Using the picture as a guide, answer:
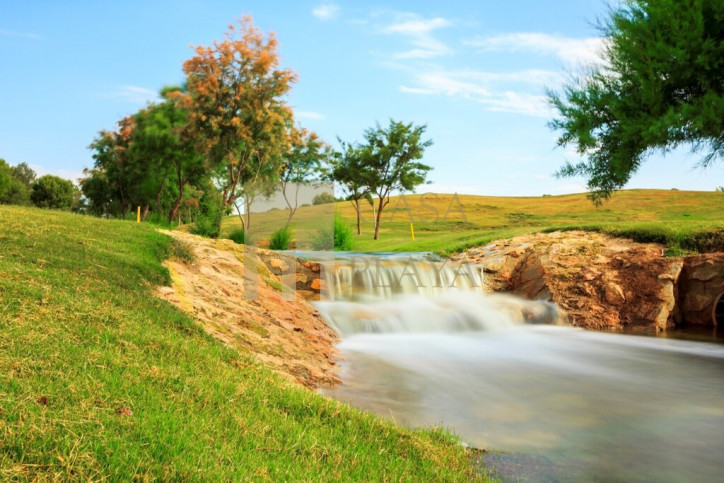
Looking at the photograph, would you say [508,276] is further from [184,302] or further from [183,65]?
[183,65]

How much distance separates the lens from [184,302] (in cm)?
757

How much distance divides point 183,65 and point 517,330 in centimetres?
2694

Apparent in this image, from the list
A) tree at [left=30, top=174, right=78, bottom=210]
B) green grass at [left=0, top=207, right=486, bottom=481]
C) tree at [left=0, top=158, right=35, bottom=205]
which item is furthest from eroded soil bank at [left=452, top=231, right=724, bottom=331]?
tree at [left=0, top=158, right=35, bottom=205]

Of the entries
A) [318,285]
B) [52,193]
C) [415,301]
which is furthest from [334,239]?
[52,193]

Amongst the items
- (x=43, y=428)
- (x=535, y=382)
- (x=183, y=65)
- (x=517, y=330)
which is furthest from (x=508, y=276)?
(x=183, y=65)

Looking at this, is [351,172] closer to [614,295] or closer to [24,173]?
[614,295]

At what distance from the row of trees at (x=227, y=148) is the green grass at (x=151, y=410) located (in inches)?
663

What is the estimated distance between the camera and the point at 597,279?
14945 millimetres

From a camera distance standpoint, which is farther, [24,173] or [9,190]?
[24,173]

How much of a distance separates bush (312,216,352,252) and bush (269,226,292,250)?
9.31 ft

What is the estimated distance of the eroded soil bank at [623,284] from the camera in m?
14.1

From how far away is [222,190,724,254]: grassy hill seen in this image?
1017 inches

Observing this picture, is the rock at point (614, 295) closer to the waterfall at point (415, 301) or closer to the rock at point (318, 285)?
the waterfall at point (415, 301)

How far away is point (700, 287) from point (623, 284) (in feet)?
6.15
